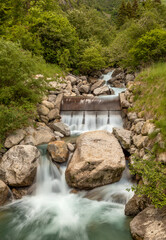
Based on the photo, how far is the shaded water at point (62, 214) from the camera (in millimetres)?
5855

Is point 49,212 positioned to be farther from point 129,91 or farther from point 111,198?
point 129,91

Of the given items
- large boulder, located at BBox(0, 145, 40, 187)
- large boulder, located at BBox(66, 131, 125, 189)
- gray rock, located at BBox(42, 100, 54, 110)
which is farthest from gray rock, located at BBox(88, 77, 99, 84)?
large boulder, located at BBox(0, 145, 40, 187)

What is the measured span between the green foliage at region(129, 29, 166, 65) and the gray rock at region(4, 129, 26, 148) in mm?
12096

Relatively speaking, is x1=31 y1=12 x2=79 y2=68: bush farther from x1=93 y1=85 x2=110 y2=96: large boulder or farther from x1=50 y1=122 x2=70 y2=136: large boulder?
x1=50 y1=122 x2=70 y2=136: large boulder

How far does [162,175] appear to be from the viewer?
5379 millimetres

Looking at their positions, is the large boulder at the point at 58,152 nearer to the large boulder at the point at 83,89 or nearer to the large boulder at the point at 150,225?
the large boulder at the point at 150,225

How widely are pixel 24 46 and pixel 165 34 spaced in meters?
13.2

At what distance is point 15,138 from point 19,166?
196 cm

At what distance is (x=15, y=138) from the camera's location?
9.05 m

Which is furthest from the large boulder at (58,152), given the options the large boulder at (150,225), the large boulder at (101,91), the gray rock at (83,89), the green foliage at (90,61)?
the green foliage at (90,61)

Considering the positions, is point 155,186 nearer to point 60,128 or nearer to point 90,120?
point 60,128

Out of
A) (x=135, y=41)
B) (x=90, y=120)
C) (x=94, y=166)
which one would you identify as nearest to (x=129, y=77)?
(x=135, y=41)

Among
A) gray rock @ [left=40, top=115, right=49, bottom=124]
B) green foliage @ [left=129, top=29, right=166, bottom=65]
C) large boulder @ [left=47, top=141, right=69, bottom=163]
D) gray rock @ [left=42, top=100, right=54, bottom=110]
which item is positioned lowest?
large boulder @ [left=47, top=141, right=69, bottom=163]

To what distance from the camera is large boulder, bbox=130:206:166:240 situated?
4.73 meters
